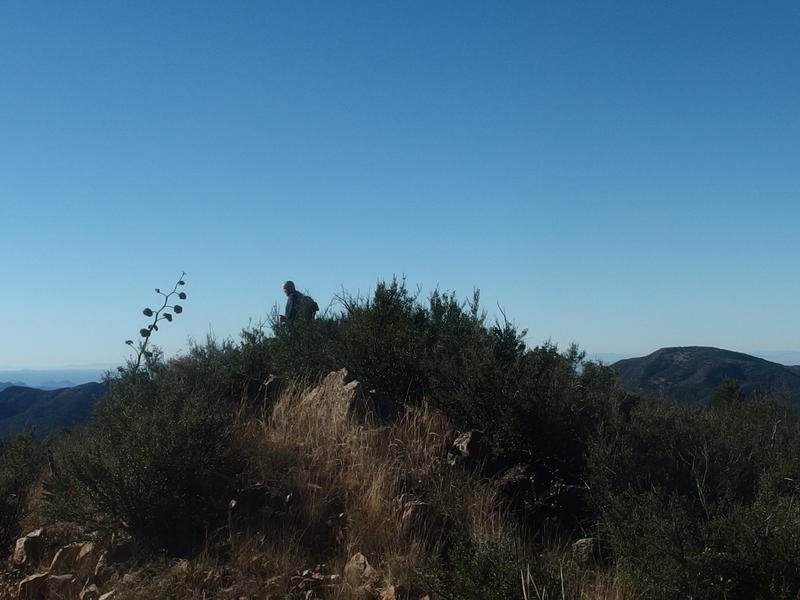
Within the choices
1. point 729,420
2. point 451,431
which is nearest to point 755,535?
point 451,431

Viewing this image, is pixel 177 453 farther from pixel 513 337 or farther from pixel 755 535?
pixel 755 535

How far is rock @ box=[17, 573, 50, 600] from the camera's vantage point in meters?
6.27

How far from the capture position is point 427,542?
645cm

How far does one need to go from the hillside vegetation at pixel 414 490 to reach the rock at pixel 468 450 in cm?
2

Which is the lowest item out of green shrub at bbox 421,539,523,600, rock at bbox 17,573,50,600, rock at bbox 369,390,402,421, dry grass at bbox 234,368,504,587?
rock at bbox 17,573,50,600

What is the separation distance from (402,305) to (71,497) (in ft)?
17.1

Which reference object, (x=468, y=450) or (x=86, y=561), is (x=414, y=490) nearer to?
(x=468, y=450)

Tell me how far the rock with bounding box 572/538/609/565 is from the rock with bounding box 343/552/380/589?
155 cm

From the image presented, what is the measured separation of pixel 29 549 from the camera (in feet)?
22.9

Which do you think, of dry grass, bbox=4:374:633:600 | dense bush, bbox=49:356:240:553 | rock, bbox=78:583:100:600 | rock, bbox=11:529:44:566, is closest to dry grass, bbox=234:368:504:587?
dry grass, bbox=4:374:633:600

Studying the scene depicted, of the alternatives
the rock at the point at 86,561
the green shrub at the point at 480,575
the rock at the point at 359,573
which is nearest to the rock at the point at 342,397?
the rock at the point at 359,573

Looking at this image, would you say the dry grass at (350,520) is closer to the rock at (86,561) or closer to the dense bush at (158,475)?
the dense bush at (158,475)

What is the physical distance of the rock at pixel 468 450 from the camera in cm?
770

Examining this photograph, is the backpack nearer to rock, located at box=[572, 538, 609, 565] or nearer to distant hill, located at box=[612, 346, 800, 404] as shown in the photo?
rock, located at box=[572, 538, 609, 565]
